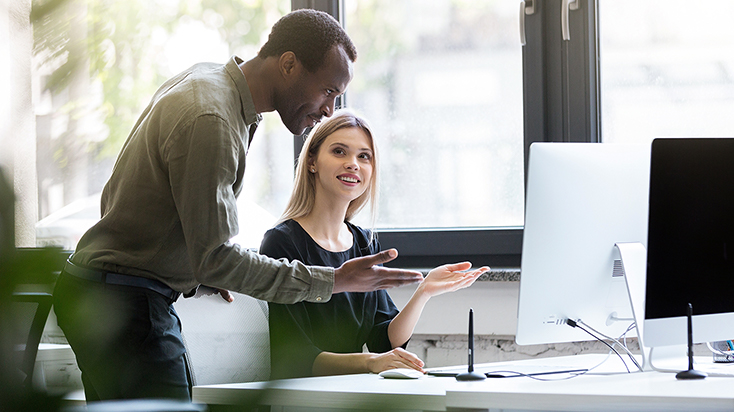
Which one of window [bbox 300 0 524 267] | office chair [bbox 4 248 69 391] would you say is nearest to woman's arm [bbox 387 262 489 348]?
window [bbox 300 0 524 267]

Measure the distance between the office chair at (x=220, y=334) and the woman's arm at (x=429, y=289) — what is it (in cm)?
34

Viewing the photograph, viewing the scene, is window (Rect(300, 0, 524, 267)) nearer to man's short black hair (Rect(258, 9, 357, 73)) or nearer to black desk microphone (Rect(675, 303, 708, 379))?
man's short black hair (Rect(258, 9, 357, 73))

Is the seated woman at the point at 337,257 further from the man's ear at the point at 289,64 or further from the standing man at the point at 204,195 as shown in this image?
the man's ear at the point at 289,64

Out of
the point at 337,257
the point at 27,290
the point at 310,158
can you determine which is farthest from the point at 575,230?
the point at 27,290

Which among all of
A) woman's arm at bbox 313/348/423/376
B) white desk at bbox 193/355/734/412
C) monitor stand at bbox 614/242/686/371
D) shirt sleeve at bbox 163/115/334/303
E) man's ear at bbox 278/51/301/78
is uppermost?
man's ear at bbox 278/51/301/78

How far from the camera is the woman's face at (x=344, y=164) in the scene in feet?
6.00

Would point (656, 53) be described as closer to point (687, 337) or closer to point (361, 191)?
point (361, 191)

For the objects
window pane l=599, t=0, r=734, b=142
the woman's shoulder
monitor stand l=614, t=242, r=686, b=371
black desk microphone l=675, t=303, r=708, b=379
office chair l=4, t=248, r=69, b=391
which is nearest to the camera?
office chair l=4, t=248, r=69, b=391

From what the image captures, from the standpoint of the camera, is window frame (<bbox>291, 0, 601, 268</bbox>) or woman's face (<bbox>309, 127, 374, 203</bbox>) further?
window frame (<bbox>291, 0, 601, 268</bbox>)

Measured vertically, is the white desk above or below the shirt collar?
below

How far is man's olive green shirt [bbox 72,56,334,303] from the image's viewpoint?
45.6 inches

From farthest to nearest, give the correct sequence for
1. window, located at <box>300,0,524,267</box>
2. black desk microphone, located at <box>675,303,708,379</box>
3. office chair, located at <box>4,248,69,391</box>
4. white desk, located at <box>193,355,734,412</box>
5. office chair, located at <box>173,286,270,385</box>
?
1. window, located at <box>300,0,524,267</box>
2. office chair, located at <box>173,286,270,385</box>
3. black desk microphone, located at <box>675,303,708,379</box>
4. white desk, located at <box>193,355,734,412</box>
5. office chair, located at <box>4,248,69,391</box>

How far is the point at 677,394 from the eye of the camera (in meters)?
0.95

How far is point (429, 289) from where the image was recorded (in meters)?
1.63
